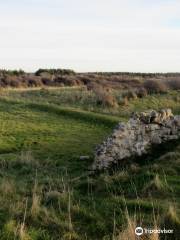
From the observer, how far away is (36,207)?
8.38m

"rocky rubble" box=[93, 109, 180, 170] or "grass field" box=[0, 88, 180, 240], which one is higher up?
"rocky rubble" box=[93, 109, 180, 170]

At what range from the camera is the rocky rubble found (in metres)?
13.6

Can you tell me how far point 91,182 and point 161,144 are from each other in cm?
367

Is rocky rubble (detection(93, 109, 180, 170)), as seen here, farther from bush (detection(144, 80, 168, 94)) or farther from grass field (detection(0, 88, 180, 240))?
bush (detection(144, 80, 168, 94))

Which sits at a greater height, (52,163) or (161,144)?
(161,144)

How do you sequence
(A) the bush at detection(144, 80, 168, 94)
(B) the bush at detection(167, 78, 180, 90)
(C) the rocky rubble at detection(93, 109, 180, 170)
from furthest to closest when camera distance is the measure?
1. (B) the bush at detection(167, 78, 180, 90)
2. (A) the bush at detection(144, 80, 168, 94)
3. (C) the rocky rubble at detection(93, 109, 180, 170)

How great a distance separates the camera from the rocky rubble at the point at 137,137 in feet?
44.7

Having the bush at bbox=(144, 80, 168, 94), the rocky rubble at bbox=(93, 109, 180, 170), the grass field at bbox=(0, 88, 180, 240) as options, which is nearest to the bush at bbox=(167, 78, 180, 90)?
the bush at bbox=(144, 80, 168, 94)

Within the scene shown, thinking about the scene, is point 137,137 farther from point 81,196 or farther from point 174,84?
point 174,84

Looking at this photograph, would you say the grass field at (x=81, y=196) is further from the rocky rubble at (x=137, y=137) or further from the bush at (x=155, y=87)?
the bush at (x=155, y=87)

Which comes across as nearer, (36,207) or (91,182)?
(36,207)

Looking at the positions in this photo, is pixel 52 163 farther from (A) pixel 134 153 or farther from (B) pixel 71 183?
(B) pixel 71 183

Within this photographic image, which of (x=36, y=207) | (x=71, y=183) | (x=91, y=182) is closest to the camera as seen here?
(x=36, y=207)

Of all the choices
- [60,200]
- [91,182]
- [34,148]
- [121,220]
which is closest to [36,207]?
[60,200]
